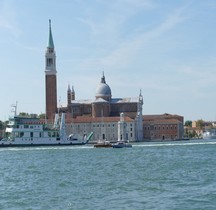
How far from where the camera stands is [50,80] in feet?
427

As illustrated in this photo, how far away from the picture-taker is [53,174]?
35219mm

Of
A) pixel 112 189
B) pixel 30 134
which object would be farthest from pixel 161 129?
pixel 112 189

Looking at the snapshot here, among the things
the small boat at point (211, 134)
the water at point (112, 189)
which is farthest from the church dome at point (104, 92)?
the water at point (112, 189)

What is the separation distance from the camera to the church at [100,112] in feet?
428

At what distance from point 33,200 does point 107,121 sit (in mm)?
109160

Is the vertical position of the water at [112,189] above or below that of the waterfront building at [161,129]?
below

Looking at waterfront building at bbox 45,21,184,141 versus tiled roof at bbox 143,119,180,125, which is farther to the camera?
tiled roof at bbox 143,119,180,125

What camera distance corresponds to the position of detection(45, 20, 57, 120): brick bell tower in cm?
13012

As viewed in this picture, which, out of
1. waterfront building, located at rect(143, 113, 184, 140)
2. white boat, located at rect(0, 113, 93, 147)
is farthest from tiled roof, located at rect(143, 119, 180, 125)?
white boat, located at rect(0, 113, 93, 147)

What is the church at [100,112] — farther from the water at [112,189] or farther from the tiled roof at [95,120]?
the water at [112,189]

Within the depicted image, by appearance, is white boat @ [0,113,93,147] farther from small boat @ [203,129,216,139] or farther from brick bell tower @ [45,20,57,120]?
small boat @ [203,129,216,139]

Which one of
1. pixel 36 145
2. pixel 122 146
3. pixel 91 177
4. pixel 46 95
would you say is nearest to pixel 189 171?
pixel 91 177

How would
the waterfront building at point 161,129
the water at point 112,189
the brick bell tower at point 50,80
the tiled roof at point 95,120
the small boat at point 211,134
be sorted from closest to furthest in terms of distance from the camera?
the water at point 112,189
the brick bell tower at point 50,80
the tiled roof at point 95,120
the waterfront building at point 161,129
the small boat at point 211,134

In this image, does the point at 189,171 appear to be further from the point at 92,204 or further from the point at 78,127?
the point at 78,127
